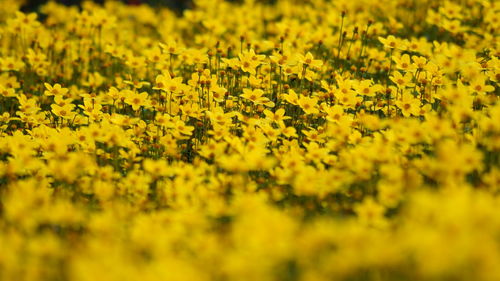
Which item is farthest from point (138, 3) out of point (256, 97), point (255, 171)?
point (255, 171)

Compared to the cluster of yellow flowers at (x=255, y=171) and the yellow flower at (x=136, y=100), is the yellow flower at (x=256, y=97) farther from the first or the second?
the yellow flower at (x=136, y=100)

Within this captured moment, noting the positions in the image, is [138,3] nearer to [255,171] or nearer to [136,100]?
[136,100]

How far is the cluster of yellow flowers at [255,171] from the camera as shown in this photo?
7.25 feet

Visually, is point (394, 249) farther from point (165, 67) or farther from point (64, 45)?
point (64, 45)

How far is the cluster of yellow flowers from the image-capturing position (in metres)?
2.21

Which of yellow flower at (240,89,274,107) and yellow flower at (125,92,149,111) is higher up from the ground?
yellow flower at (240,89,274,107)

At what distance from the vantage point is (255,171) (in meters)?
3.80

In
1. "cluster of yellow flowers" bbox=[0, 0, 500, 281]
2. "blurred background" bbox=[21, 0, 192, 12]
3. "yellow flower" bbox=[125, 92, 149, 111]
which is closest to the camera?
"cluster of yellow flowers" bbox=[0, 0, 500, 281]

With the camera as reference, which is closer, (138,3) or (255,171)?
(255,171)

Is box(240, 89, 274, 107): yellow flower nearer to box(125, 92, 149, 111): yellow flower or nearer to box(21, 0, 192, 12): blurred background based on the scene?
box(125, 92, 149, 111): yellow flower

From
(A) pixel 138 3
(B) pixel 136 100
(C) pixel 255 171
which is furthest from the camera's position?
(A) pixel 138 3

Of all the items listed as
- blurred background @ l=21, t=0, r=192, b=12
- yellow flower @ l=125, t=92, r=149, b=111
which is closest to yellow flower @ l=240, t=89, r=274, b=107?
yellow flower @ l=125, t=92, r=149, b=111

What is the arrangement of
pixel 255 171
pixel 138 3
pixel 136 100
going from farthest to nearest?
pixel 138 3 < pixel 136 100 < pixel 255 171

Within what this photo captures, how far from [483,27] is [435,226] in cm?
458
